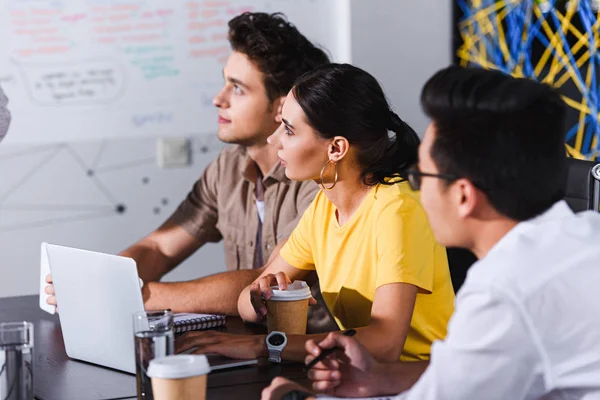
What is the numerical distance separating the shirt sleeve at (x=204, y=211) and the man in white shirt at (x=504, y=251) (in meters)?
1.40

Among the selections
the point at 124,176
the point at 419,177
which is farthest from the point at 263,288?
the point at 124,176

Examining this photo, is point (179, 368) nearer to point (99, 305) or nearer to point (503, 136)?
point (99, 305)

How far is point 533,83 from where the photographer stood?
4.07 feet

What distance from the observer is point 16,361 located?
138 centimetres

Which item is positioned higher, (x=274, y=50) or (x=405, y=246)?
(x=274, y=50)

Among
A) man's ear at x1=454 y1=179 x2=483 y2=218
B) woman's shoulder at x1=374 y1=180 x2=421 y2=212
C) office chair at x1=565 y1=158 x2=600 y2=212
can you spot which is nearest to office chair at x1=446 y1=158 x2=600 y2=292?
office chair at x1=565 y1=158 x2=600 y2=212

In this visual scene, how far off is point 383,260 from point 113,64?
7.05ft

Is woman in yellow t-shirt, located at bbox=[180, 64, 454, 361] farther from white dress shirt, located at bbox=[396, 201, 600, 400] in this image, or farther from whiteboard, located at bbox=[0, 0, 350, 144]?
whiteboard, located at bbox=[0, 0, 350, 144]

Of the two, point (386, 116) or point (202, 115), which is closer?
point (386, 116)

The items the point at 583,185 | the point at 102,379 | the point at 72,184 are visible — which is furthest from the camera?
the point at 72,184

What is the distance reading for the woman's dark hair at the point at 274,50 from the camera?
2.58 meters

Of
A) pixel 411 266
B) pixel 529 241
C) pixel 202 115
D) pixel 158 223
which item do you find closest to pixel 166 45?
pixel 202 115

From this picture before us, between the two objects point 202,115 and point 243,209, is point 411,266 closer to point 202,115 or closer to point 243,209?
point 243,209

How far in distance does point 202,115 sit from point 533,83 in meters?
2.59
